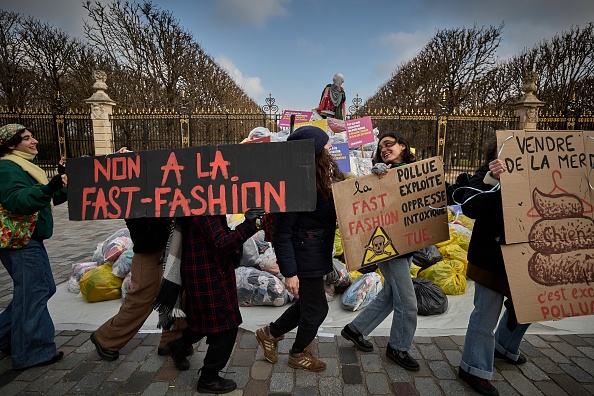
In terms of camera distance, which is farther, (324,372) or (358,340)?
(358,340)

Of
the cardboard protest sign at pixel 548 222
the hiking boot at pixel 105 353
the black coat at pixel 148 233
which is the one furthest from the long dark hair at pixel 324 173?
the hiking boot at pixel 105 353

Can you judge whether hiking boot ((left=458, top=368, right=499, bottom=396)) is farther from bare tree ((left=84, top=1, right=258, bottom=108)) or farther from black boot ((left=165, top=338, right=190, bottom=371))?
bare tree ((left=84, top=1, right=258, bottom=108))

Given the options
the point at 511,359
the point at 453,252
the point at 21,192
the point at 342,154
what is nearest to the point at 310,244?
the point at 511,359

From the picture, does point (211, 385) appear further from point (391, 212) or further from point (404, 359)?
point (391, 212)

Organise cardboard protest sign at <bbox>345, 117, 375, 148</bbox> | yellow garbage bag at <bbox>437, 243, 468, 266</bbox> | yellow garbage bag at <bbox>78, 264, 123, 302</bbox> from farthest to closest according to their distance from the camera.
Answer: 1. cardboard protest sign at <bbox>345, 117, 375, 148</bbox>
2. yellow garbage bag at <bbox>437, 243, 468, 266</bbox>
3. yellow garbage bag at <bbox>78, 264, 123, 302</bbox>

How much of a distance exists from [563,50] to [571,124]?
11574mm

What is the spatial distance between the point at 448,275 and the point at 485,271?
2055 mm

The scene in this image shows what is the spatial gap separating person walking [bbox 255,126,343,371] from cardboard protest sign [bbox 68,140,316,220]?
0.27 m

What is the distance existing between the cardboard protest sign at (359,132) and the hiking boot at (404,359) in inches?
203

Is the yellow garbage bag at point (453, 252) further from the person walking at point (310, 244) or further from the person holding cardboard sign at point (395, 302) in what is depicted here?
the person walking at point (310, 244)

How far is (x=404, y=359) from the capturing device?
2.71 m

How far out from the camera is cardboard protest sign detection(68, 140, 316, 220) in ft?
6.81

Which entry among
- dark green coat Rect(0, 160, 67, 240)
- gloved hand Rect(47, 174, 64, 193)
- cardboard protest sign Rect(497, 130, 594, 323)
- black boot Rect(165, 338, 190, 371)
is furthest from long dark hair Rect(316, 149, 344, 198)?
dark green coat Rect(0, 160, 67, 240)

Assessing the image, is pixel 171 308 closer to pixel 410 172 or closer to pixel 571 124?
pixel 410 172
